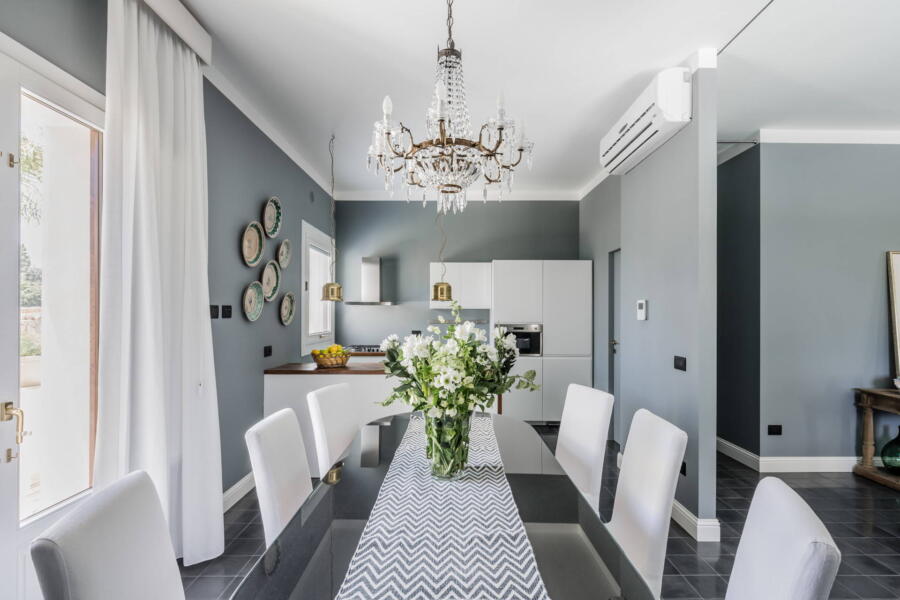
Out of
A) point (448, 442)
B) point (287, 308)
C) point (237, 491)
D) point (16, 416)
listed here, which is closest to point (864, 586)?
point (448, 442)

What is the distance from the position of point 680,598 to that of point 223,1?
3.48 metres

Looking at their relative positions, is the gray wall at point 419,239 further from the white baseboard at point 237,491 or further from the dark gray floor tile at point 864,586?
the dark gray floor tile at point 864,586

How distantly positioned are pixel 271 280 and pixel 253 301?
379 mm

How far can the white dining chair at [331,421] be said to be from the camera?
2035 mm

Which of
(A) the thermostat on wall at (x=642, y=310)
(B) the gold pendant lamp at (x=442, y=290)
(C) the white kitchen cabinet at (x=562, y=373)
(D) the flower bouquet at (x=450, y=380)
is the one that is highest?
(B) the gold pendant lamp at (x=442, y=290)

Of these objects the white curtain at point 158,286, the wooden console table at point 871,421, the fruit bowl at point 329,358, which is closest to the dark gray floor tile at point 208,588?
the white curtain at point 158,286

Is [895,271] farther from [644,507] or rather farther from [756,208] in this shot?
[644,507]

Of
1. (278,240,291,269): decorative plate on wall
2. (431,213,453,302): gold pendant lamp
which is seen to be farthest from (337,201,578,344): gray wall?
(278,240,291,269): decorative plate on wall

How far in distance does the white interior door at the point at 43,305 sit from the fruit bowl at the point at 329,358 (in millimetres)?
1705

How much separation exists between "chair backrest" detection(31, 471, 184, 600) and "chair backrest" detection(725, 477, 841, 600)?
4.01 ft

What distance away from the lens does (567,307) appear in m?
5.07

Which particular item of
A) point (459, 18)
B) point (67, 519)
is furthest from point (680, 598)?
point (459, 18)

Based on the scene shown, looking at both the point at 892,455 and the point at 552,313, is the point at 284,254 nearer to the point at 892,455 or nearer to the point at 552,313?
the point at 552,313

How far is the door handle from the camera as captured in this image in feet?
4.81
